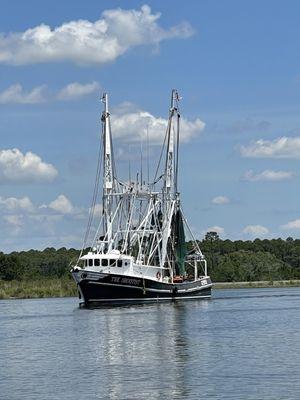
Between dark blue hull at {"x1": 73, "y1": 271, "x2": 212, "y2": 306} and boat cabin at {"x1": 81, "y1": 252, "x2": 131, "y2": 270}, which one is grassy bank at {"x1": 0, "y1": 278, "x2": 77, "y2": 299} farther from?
boat cabin at {"x1": 81, "y1": 252, "x2": 131, "y2": 270}

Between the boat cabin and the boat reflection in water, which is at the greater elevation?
the boat cabin

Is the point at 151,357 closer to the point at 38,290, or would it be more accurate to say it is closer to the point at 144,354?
the point at 144,354

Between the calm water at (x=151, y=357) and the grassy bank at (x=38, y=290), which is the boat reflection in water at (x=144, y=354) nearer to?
the calm water at (x=151, y=357)

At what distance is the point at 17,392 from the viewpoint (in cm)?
5047

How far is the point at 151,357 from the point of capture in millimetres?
63062

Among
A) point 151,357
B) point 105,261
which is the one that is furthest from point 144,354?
point 105,261

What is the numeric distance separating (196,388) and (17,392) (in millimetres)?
8508

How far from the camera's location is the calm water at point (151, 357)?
49.7 metres

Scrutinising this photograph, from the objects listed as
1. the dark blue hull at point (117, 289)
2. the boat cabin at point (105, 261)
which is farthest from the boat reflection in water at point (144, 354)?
the boat cabin at point (105, 261)

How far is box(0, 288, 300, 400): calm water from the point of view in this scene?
163 ft

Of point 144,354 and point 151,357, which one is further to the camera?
point 144,354

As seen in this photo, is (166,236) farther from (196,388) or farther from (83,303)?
(196,388)

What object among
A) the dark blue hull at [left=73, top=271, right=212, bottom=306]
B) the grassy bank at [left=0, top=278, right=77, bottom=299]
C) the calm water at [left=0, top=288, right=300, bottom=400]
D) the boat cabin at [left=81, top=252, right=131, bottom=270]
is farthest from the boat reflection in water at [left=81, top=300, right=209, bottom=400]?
the grassy bank at [left=0, top=278, right=77, bottom=299]

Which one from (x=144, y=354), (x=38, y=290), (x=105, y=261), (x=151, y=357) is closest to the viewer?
(x=151, y=357)
